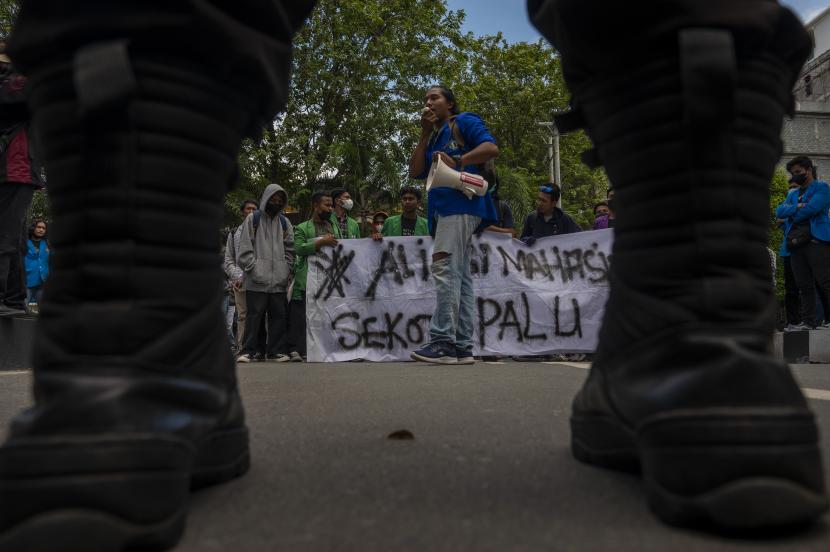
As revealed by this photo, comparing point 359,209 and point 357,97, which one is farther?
point 359,209

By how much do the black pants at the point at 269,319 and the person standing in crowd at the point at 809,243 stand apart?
5.24 metres

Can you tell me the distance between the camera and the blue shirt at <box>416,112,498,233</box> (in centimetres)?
561

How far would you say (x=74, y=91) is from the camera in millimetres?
1121

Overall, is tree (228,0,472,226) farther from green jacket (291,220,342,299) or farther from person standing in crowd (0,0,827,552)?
person standing in crowd (0,0,827,552)

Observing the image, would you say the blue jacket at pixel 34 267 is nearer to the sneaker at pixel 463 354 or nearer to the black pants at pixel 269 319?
the black pants at pixel 269 319

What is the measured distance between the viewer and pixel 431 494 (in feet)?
4.02

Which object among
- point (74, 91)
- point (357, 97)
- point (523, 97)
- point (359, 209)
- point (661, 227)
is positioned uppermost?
point (523, 97)

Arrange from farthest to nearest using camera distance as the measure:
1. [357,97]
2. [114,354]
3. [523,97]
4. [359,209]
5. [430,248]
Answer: [523,97]
[359,209]
[357,97]
[430,248]
[114,354]

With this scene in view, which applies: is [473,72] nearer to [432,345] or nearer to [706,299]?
[432,345]

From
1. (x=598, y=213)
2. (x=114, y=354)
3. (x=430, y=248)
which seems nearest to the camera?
(x=114, y=354)

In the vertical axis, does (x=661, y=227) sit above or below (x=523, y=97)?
below

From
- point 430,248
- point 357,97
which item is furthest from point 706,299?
point 357,97

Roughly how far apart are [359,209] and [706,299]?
24.9 meters

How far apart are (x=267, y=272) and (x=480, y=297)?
215 cm
